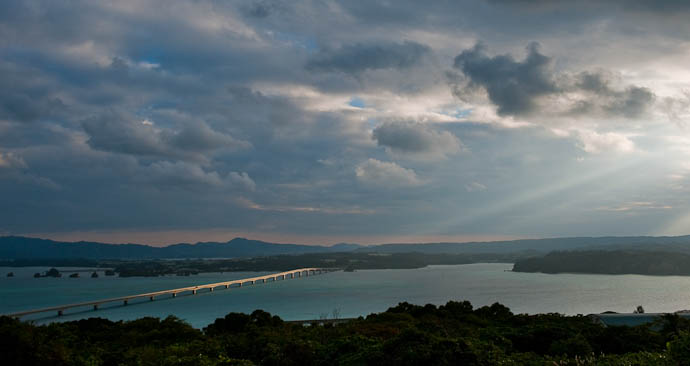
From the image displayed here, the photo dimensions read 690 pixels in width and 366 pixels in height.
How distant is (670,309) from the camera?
283ft

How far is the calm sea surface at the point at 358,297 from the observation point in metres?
93.1

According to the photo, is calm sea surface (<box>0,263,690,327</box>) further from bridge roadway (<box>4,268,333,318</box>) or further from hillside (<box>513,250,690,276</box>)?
hillside (<box>513,250,690,276</box>)

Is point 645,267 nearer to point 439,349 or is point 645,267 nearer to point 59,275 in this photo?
point 439,349

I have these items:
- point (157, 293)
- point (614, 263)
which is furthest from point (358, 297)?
point (614, 263)

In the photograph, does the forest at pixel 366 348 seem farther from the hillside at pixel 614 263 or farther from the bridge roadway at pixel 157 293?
the hillside at pixel 614 263

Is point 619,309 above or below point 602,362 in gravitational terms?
below

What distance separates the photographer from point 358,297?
115 metres

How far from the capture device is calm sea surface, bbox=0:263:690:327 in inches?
3666

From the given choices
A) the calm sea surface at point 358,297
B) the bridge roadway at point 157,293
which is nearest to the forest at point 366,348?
the bridge roadway at point 157,293

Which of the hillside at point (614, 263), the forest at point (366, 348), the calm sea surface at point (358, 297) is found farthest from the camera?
the hillside at point (614, 263)

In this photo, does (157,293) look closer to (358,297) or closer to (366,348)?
(358,297)

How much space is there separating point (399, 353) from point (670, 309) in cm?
8908

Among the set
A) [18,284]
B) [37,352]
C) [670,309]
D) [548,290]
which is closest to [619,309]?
[670,309]

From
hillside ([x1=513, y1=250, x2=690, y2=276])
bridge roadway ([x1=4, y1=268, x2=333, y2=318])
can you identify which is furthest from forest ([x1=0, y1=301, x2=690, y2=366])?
hillside ([x1=513, y1=250, x2=690, y2=276])
